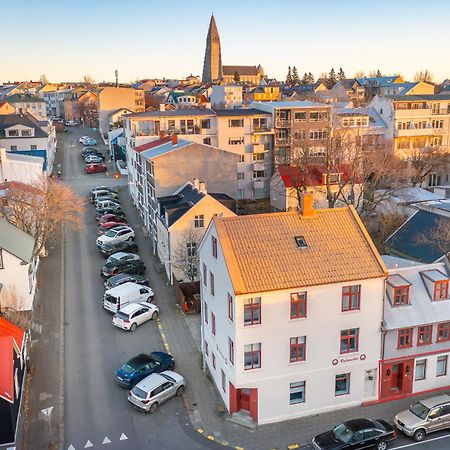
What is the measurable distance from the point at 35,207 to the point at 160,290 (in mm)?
12158

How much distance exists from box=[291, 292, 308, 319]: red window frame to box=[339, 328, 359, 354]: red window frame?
258 centimetres

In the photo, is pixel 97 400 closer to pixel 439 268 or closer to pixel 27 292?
pixel 27 292

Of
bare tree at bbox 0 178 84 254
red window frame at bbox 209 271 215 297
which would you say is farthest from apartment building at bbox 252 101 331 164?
red window frame at bbox 209 271 215 297

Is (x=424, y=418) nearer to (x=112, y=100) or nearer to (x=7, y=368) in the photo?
(x=7, y=368)

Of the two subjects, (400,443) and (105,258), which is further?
(105,258)

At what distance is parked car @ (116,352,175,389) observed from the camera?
1140 inches

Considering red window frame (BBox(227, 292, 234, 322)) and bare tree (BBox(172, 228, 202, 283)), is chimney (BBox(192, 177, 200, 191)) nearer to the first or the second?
bare tree (BBox(172, 228, 202, 283))

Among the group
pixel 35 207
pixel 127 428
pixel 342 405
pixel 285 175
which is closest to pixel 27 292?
pixel 35 207

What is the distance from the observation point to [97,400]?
28.1m

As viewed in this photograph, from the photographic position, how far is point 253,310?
25.2 meters

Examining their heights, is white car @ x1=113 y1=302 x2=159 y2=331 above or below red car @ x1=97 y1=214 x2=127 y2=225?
below

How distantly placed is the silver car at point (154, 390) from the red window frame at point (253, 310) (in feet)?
20.0

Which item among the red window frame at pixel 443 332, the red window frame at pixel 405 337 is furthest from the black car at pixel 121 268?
the red window frame at pixel 443 332

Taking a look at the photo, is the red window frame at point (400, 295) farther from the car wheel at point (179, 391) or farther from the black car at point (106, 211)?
the black car at point (106, 211)
